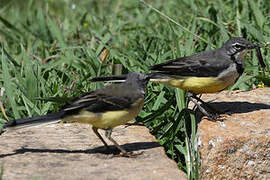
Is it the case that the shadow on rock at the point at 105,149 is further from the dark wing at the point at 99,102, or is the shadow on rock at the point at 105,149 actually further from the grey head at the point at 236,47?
the grey head at the point at 236,47

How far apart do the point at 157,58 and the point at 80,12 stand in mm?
3977

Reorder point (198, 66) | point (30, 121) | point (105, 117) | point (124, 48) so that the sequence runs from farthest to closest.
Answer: point (124, 48), point (198, 66), point (105, 117), point (30, 121)

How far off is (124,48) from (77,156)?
3746mm

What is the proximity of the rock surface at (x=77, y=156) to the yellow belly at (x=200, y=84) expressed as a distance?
654 mm

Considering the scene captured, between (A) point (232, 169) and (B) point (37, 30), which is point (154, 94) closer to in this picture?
(A) point (232, 169)

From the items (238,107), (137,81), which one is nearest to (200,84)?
(238,107)

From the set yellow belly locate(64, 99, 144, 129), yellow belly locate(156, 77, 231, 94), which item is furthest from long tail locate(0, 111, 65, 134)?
yellow belly locate(156, 77, 231, 94)

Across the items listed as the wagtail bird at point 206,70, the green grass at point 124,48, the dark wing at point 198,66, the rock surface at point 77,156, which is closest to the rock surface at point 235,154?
the green grass at point 124,48

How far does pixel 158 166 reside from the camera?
4320 mm

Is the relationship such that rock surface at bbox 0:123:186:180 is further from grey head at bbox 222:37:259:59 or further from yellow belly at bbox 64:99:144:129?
grey head at bbox 222:37:259:59

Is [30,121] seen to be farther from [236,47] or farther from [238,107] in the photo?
[236,47]

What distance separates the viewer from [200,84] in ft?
18.1

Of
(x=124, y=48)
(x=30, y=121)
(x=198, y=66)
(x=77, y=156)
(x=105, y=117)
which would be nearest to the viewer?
(x=30, y=121)

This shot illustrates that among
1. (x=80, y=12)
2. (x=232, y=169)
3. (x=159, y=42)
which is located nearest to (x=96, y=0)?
(x=80, y=12)
